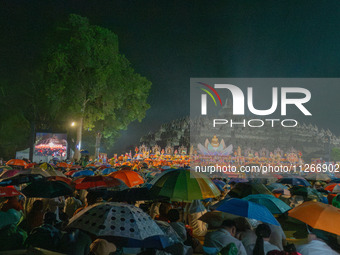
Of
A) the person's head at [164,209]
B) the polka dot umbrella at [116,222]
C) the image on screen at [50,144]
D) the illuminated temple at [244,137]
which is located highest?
the illuminated temple at [244,137]

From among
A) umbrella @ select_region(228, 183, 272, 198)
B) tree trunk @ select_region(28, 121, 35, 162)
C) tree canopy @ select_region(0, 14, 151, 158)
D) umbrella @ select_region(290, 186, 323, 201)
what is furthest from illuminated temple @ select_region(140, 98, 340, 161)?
umbrella @ select_region(228, 183, 272, 198)

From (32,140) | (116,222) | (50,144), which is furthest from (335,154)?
(116,222)

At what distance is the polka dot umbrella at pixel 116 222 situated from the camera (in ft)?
11.7

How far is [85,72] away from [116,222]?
95.8 ft

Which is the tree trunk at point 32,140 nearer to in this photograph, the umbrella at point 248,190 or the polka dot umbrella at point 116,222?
the umbrella at point 248,190

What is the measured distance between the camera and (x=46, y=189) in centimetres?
734

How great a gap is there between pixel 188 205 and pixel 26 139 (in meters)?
36.4

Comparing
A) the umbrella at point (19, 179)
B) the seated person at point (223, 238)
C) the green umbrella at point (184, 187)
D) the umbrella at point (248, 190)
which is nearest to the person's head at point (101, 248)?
the seated person at point (223, 238)

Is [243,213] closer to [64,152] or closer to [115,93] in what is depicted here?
[115,93]

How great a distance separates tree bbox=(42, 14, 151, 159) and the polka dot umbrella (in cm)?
2711

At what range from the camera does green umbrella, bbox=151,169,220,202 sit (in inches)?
253

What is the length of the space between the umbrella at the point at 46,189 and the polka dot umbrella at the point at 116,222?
3.72m

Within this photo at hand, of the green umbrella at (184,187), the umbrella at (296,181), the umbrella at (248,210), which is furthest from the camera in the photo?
the umbrella at (296,181)

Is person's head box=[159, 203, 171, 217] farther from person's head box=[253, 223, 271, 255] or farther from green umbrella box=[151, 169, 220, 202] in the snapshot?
person's head box=[253, 223, 271, 255]
